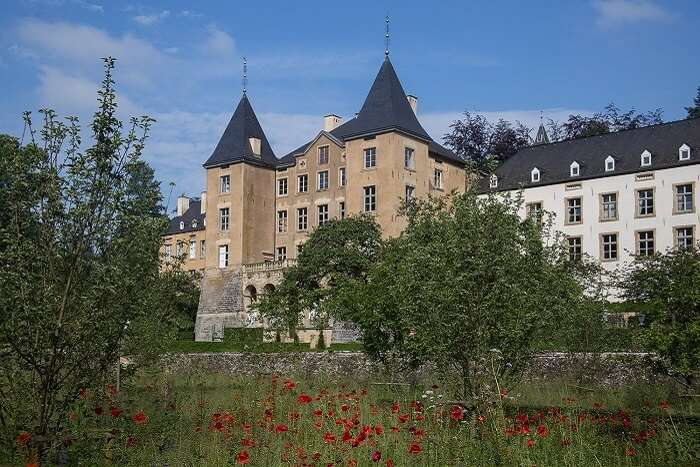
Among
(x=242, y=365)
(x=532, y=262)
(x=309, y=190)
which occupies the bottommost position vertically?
(x=242, y=365)

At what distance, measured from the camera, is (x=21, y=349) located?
9.20 m

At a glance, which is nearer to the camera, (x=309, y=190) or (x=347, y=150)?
(x=347, y=150)

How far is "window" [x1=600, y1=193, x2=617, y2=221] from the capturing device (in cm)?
4828

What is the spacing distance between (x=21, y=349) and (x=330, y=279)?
3653 cm

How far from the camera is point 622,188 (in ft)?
157

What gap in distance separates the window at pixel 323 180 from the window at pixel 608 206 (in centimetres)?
1777

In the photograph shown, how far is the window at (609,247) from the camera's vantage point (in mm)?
48000

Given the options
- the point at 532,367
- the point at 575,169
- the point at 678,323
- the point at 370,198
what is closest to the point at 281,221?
the point at 370,198

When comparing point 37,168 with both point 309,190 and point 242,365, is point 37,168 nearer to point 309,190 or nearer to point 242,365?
point 242,365

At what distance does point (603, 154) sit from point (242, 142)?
→ 24464 millimetres

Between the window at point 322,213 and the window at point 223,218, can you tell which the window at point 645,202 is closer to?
the window at point 322,213

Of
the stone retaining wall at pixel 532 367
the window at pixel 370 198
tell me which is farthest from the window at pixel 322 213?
the stone retaining wall at pixel 532 367

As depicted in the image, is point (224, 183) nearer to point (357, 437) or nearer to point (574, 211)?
point (574, 211)

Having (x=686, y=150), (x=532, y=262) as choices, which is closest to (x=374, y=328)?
(x=532, y=262)
